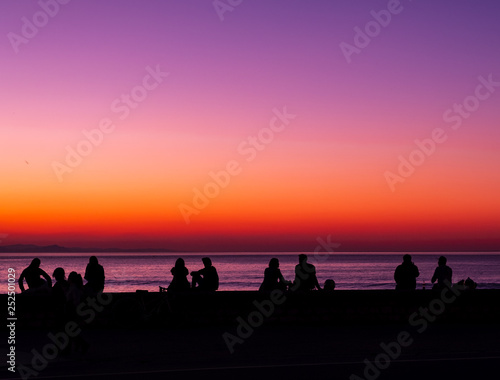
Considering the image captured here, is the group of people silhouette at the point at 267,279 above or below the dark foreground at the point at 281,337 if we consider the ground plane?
above

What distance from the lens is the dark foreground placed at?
11.5 metres

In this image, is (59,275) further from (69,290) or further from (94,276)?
(94,276)

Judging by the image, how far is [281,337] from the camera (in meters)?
15.6

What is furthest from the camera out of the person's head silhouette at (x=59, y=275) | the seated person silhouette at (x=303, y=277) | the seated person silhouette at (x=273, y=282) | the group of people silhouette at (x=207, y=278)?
the seated person silhouette at (x=303, y=277)

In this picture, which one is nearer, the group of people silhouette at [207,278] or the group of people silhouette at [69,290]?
A: the group of people silhouette at [69,290]

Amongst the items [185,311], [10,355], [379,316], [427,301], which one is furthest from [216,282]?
[10,355]

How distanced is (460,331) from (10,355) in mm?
9445

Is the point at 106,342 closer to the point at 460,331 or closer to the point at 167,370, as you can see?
the point at 167,370

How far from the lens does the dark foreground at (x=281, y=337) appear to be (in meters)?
11.5

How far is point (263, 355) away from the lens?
1312 centimetres

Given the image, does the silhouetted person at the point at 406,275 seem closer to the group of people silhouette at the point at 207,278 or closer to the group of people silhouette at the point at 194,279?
the group of people silhouette at the point at 207,278

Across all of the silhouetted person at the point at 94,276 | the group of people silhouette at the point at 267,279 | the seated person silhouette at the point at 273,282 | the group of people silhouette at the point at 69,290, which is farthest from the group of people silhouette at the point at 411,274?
the group of people silhouette at the point at 69,290

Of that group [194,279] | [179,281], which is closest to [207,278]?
[194,279]

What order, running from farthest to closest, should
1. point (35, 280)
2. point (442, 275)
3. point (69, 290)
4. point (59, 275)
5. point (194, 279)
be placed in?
point (442, 275)
point (194, 279)
point (35, 280)
point (59, 275)
point (69, 290)
